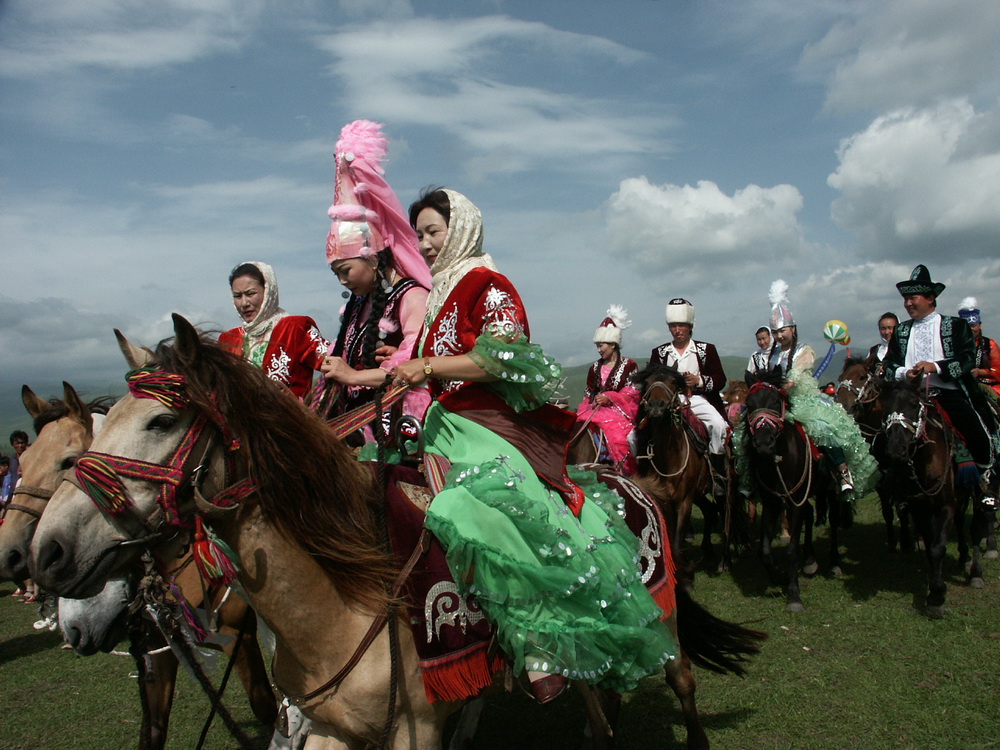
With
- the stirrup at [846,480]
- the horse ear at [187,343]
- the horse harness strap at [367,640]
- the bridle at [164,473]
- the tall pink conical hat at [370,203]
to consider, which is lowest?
the stirrup at [846,480]

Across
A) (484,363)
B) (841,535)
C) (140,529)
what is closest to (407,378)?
(484,363)

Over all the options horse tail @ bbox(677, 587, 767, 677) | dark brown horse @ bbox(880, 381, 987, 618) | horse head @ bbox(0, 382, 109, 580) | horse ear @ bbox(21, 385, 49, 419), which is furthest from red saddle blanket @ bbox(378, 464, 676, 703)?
dark brown horse @ bbox(880, 381, 987, 618)

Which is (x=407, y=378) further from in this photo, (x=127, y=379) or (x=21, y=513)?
(x=21, y=513)

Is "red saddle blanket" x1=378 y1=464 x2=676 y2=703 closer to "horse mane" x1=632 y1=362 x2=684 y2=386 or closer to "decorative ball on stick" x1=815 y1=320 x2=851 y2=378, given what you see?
"horse mane" x1=632 y1=362 x2=684 y2=386

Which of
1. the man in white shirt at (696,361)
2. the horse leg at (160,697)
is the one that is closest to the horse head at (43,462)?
the horse leg at (160,697)

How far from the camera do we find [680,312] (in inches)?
383

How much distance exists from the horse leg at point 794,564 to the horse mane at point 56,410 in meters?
6.65

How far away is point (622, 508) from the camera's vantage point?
3.42 meters

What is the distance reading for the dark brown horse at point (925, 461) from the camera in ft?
23.8

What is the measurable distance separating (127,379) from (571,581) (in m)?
1.65

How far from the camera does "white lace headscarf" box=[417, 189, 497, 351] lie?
10.2 ft

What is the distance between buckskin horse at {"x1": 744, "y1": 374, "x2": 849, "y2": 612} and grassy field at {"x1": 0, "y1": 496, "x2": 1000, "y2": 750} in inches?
21.8

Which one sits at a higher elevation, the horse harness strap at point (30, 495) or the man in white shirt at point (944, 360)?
the man in white shirt at point (944, 360)

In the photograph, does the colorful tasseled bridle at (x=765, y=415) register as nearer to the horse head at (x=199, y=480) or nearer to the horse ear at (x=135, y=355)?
the horse head at (x=199, y=480)
